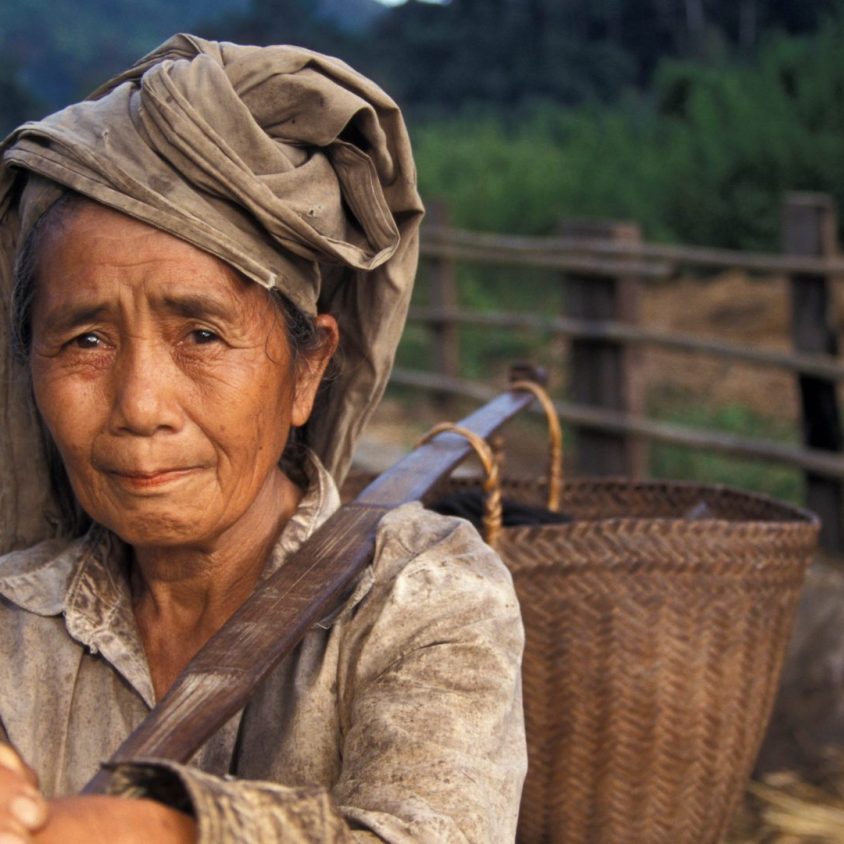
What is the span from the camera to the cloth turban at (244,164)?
143 centimetres

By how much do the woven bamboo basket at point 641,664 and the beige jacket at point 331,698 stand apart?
1.43 ft

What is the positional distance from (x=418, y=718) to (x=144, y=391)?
0.46 m

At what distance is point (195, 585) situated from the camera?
171 cm

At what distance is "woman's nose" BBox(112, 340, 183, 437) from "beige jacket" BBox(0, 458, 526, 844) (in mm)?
295

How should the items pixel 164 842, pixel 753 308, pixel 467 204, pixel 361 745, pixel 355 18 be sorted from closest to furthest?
pixel 164 842 < pixel 361 745 < pixel 753 308 < pixel 467 204 < pixel 355 18

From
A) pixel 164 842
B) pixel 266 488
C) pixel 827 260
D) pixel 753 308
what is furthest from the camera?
pixel 753 308

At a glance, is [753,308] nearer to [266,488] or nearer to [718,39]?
[718,39]

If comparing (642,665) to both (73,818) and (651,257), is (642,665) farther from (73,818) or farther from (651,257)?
(651,257)

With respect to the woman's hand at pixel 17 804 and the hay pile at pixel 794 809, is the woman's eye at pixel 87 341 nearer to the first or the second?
the woman's hand at pixel 17 804

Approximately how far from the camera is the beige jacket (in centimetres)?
120

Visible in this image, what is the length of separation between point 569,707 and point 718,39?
1596cm

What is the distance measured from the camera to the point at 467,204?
551 inches

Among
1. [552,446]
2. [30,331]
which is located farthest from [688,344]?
[30,331]

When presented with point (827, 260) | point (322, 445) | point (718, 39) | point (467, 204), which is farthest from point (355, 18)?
point (322, 445)
